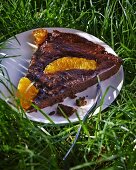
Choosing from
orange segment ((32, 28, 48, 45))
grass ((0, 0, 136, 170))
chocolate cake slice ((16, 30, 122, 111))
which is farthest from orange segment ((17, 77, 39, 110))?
orange segment ((32, 28, 48, 45))

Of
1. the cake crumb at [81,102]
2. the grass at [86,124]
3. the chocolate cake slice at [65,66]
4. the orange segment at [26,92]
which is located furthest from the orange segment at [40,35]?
the cake crumb at [81,102]

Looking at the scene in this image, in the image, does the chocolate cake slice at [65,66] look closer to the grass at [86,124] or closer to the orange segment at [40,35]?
the orange segment at [40,35]

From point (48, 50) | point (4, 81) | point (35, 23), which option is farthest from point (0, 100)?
point (35, 23)

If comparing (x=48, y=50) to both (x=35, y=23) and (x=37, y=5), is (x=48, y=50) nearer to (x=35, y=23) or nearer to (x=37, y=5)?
(x=35, y=23)

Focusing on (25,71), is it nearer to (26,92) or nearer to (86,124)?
(26,92)

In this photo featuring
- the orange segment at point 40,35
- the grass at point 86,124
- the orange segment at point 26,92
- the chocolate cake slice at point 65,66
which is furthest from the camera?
the orange segment at point 40,35

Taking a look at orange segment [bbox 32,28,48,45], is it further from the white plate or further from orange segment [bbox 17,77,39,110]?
orange segment [bbox 17,77,39,110]
